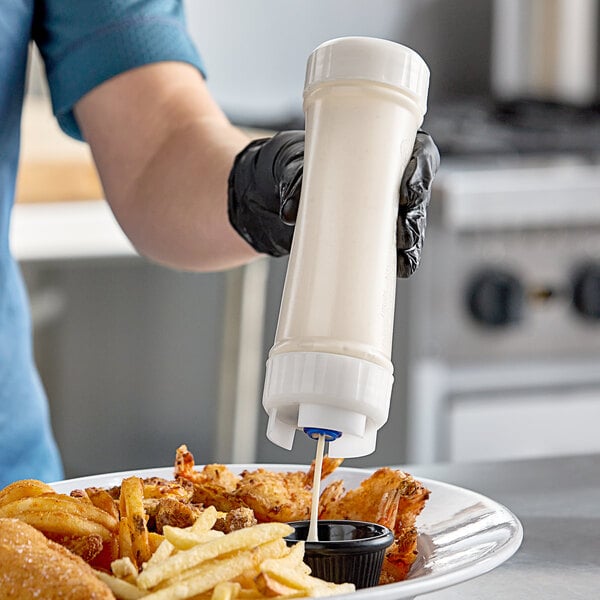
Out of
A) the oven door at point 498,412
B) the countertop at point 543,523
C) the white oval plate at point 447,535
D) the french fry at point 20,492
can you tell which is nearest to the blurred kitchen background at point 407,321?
the oven door at point 498,412

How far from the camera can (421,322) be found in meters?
1.99

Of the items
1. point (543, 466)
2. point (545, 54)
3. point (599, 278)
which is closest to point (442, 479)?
point (543, 466)

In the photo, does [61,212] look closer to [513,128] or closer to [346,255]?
[513,128]

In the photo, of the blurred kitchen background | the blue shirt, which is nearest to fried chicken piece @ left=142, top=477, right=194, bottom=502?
the blue shirt


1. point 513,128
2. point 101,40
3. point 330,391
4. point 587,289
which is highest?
point 513,128

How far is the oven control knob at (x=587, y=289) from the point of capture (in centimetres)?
204

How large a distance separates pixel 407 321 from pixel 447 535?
1264 mm

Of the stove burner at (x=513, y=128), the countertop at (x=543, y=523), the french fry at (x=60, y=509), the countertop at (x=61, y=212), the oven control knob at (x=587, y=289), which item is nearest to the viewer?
the french fry at (x=60, y=509)

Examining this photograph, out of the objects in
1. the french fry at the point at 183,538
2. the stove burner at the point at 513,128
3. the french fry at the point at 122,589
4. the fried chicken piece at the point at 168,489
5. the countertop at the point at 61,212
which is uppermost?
the stove burner at the point at 513,128

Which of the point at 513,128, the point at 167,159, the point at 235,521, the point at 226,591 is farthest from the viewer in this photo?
the point at 513,128

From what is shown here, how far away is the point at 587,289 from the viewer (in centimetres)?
204

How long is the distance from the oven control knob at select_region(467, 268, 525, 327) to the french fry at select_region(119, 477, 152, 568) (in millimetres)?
1354

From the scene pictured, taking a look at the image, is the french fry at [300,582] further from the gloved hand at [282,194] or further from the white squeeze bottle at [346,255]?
the gloved hand at [282,194]

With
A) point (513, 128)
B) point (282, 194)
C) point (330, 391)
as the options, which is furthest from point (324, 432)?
point (513, 128)
